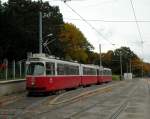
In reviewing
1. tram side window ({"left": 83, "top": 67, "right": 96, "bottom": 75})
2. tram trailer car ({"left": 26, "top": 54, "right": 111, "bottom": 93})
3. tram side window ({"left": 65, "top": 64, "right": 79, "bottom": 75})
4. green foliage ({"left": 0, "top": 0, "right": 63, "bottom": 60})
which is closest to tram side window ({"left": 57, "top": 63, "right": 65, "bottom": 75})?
tram trailer car ({"left": 26, "top": 54, "right": 111, "bottom": 93})

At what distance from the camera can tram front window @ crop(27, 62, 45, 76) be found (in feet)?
113

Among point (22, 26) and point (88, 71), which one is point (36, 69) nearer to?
point (88, 71)

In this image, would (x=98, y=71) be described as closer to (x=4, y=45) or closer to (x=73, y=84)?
(x=4, y=45)

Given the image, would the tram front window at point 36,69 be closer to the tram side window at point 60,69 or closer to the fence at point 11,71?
the tram side window at point 60,69

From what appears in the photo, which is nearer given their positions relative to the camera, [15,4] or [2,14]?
[2,14]

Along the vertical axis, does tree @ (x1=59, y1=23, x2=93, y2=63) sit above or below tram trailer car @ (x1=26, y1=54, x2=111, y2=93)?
above

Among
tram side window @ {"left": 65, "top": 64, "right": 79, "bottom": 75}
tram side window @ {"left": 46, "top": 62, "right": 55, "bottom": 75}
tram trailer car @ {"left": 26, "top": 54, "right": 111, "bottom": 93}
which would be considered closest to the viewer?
tram trailer car @ {"left": 26, "top": 54, "right": 111, "bottom": 93}

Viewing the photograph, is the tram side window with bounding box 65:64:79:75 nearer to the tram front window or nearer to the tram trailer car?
the tram trailer car

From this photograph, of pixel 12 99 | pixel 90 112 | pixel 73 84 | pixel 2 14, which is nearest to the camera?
pixel 90 112

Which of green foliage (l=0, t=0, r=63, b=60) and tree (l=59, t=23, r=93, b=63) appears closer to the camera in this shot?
green foliage (l=0, t=0, r=63, b=60)

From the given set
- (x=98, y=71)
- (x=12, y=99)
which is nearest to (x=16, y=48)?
(x=98, y=71)

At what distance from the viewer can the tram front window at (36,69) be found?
113 ft

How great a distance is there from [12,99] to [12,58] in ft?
136

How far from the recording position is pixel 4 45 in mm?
68438
